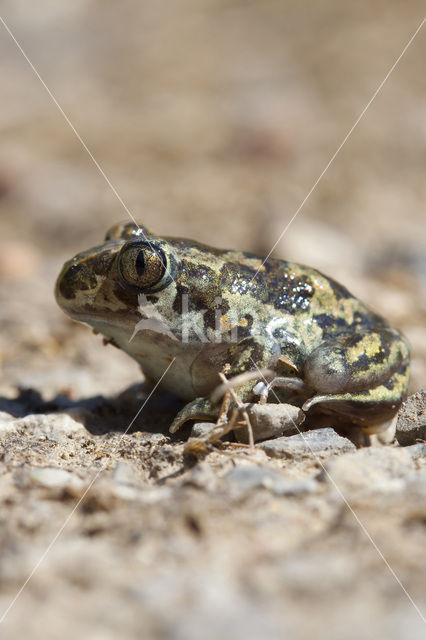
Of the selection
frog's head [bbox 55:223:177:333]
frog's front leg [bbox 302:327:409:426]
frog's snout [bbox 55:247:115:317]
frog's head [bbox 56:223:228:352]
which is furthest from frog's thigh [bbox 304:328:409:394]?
frog's snout [bbox 55:247:115:317]

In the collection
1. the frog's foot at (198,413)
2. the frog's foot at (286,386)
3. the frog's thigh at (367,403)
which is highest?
the frog's thigh at (367,403)

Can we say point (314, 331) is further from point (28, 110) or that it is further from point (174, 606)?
point (28, 110)

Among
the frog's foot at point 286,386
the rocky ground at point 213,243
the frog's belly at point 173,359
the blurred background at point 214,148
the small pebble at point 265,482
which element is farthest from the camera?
the blurred background at point 214,148

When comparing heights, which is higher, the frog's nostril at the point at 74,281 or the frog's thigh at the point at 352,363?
the frog's thigh at the point at 352,363

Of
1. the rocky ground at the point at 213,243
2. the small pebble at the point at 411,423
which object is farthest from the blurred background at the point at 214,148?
the small pebble at the point at 411,423

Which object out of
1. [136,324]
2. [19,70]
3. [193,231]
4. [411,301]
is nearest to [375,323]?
[136,324]

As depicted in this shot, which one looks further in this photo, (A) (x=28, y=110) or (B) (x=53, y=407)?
(A) (x=28, y=110)

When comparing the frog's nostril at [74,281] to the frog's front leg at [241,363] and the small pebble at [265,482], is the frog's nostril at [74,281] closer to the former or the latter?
the frog's front leg at [241,363]
